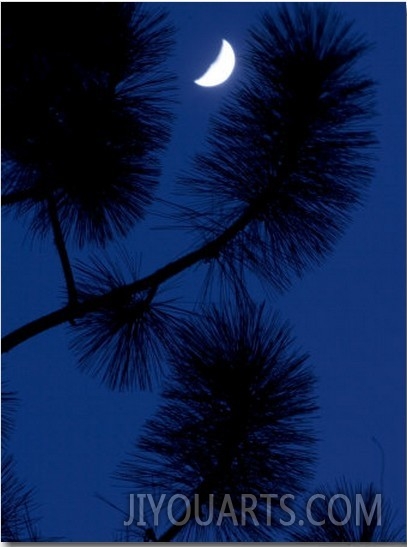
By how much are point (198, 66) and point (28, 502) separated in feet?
2.33

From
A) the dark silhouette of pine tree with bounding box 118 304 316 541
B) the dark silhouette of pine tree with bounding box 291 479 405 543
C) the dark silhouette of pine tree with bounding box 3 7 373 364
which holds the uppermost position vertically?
the dark silhouette of pine tree with bounding box 3 7 373 364

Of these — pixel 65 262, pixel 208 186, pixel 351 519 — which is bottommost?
pixel 351 519

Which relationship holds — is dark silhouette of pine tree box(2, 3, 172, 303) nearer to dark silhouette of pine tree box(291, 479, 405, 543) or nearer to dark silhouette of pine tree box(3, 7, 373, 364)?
dark silhouette of pine tree box(3, 7, 373, 364)

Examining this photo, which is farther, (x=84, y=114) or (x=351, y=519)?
(x=84, y=114)

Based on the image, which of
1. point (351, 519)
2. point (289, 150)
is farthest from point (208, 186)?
point (351, 519)

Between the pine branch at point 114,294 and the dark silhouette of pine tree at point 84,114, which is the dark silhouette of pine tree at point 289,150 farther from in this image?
the dark silhouette of pine tree at point 84,114

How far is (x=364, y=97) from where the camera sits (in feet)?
4.11

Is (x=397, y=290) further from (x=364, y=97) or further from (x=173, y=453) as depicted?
(x=173, y=453)

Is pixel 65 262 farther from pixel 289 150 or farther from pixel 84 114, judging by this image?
pixel 289 150

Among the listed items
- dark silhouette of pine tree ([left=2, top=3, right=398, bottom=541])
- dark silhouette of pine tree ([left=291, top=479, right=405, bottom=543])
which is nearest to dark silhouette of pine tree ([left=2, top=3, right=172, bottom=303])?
dark silhouette of pine tree ([left=2, top=3, right=398, bottom=541])

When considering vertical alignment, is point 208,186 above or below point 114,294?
above

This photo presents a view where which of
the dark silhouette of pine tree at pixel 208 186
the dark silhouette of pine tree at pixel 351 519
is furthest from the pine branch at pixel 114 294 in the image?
the dark silhouette of pine tree at pixel 351 519

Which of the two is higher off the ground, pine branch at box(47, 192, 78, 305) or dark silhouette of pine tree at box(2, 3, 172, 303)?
dark silhouette of pine tree at box(2, 3, 172, 303)

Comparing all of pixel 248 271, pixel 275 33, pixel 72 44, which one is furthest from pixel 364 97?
pixel 72 44
